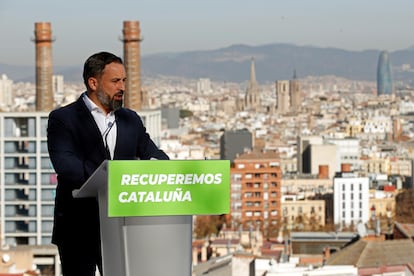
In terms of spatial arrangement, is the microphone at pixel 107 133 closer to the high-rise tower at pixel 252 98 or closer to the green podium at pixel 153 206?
the green podium at pixel 153 206

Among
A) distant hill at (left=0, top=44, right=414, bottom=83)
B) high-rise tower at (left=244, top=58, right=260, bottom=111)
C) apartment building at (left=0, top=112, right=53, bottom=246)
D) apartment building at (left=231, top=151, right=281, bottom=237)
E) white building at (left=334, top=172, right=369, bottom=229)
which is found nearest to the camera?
apartment building at (left=0, top=112, right=53, bottom=246)

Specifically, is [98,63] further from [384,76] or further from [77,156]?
[384,76]

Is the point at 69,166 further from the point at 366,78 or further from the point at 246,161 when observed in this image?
the point at 366,78

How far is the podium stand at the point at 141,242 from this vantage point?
2289 mm

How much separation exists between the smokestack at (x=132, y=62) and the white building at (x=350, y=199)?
801 cm

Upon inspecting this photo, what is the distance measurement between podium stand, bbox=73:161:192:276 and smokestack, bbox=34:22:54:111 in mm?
39074

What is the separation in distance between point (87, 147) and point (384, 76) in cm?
14120

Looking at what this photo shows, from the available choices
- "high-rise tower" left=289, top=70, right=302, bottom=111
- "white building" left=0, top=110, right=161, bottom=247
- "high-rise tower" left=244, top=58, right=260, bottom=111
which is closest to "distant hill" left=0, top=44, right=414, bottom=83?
"high-rise tower" left=244, top=58, right=260, bottom=111

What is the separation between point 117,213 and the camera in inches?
88.5

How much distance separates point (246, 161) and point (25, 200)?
14295 millimetres

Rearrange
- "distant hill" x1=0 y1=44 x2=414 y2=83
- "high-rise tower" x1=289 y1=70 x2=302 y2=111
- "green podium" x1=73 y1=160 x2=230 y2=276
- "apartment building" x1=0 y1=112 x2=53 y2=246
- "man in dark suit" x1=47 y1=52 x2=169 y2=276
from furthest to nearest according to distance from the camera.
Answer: "distant hill" x1=0 y1=44 x2=414 y2=83, "high-rise tower" x1=289 y1=70 x2=302 y2=111, "apartment building" x1=0 y1=112 x2=53 y2=246, "man in dark suit" x1=47 y1=52 x2=169 y2=276, "green podium" x1=73 y1=160 x2=230 y2=276

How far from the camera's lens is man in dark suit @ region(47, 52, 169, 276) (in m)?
2.40

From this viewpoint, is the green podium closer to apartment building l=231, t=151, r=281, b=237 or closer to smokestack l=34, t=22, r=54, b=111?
smokestack l=34, t=22, r=54, b=111

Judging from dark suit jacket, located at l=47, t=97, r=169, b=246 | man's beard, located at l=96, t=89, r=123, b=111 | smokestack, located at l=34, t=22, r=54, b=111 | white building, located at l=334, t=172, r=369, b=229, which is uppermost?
smokestack, located at l=34, t=22, r=54, b=111
